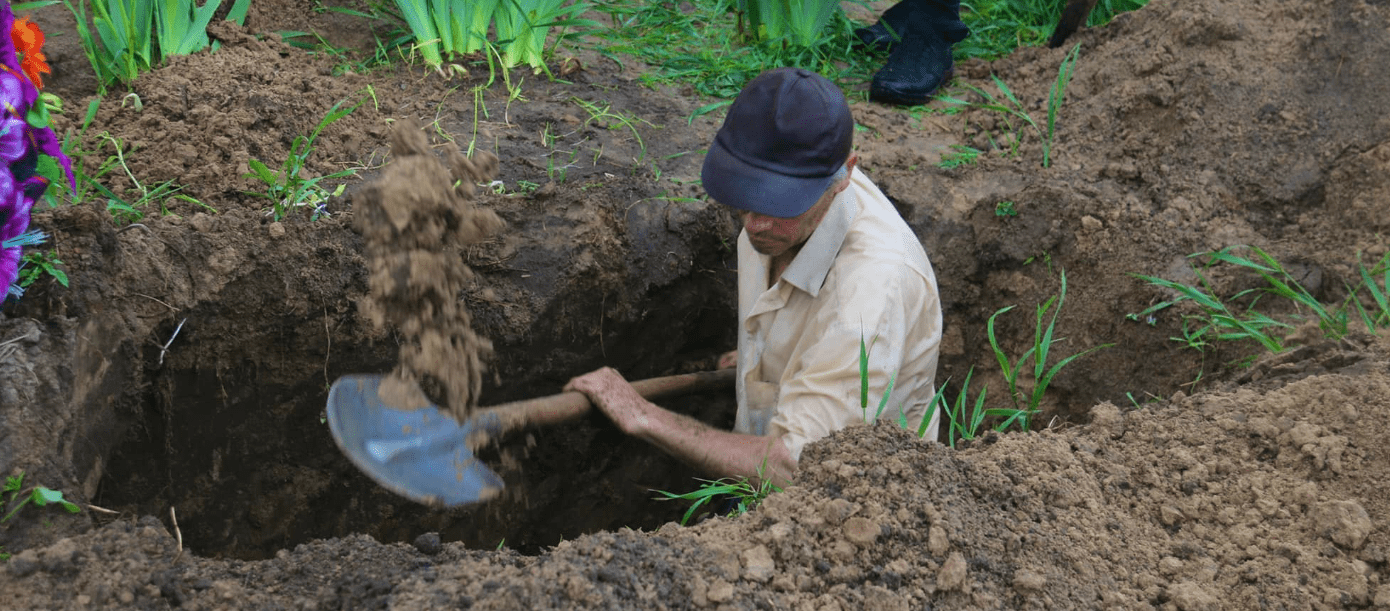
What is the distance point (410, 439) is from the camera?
2076 millimetres

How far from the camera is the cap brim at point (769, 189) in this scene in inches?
75.2

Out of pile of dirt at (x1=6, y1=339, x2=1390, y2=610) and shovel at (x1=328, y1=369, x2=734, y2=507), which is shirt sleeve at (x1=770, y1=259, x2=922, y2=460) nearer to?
pile of dirt at (x1=6, y1=339, x2=1390, y2=610)

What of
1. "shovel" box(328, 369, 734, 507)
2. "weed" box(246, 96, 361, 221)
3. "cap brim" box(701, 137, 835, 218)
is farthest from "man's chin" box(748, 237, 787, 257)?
"weed" box(246, 96, 361, 221)

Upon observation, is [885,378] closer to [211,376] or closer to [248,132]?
[211,376]

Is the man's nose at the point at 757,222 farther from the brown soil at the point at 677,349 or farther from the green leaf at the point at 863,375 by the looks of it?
the brown soil at the point at 677,349

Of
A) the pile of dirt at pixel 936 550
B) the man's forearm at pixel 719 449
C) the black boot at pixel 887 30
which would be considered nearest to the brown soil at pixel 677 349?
the pile of dirt at pixel 936 550

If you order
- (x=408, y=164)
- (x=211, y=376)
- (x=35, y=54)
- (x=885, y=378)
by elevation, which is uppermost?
(x=35, y=54)

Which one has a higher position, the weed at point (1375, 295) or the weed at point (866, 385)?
the weed at point (866, 385)

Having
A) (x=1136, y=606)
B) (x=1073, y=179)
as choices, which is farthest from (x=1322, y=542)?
(x=1073, y=179)

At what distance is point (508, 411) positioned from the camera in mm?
2240

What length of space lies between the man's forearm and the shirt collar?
353mm

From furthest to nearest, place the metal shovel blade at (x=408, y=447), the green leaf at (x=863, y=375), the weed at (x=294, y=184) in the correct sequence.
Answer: the weed at (x=294, y=184) < the metal shovel blade at (x=408, y=447) < the green leaf at (x=863, y=375)

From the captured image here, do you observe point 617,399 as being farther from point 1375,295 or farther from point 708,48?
point 1375,295

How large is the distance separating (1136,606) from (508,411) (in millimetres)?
1387
